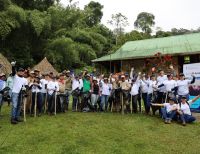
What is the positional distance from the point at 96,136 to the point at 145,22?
50.3m

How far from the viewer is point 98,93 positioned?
1430 centimetres

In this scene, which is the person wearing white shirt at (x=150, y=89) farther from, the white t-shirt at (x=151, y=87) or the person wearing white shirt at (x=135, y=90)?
the person wearing white shirt at (x=135, y=90)

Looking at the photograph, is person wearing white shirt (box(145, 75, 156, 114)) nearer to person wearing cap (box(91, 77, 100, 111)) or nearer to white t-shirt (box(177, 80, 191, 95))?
white t-shirt (box(177, 80, 191, 95))

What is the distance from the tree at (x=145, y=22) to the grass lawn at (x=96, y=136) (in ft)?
150

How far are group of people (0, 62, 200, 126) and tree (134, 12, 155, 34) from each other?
142ft

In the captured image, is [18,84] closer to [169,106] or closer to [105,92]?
[105,92]

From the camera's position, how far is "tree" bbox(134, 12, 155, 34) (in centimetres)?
5753

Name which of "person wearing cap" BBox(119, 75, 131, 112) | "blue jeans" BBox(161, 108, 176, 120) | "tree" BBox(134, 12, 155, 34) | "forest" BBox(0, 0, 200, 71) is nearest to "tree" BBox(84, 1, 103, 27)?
"forest" BBox(0, 0, 200, 71)

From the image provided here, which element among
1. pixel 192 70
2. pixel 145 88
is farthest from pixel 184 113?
pixel 192 70

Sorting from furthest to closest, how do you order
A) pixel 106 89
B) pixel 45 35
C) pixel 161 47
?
1. pixel 45 35
2. pixel 161 47
3. pixel 106 89

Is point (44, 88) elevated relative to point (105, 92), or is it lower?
elevated

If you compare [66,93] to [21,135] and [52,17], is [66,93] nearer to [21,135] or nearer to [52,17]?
[21,135]

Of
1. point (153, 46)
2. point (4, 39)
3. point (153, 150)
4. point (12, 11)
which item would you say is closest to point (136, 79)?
point (153, 150)

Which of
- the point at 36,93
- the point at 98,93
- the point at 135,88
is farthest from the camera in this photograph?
the point at 98,93
